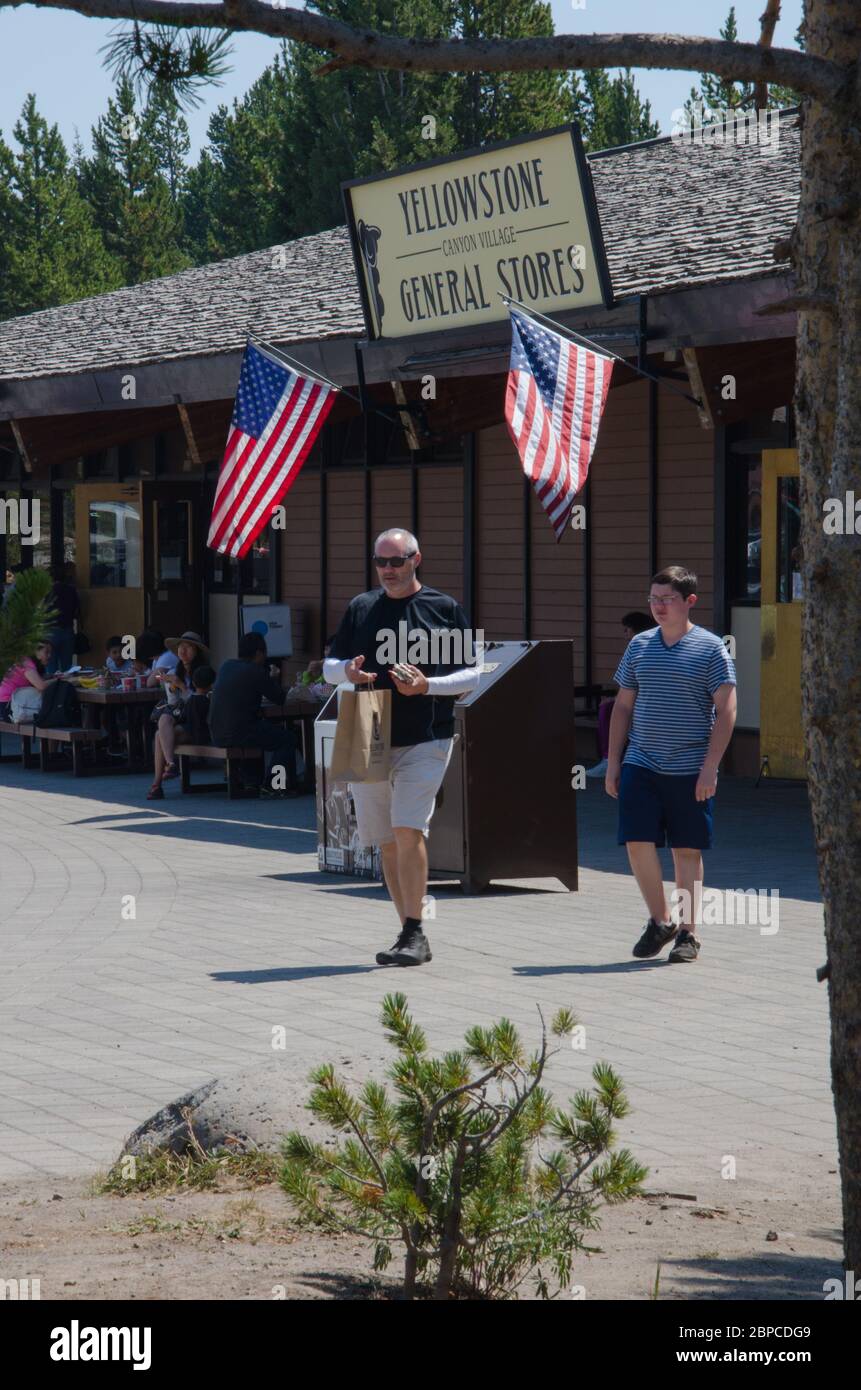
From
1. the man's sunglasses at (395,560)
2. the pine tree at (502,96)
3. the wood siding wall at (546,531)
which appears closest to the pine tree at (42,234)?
the pine tree at (502,96)

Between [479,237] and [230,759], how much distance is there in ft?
15.5

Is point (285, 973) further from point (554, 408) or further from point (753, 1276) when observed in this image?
point (554, 408)

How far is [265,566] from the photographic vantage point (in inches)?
844

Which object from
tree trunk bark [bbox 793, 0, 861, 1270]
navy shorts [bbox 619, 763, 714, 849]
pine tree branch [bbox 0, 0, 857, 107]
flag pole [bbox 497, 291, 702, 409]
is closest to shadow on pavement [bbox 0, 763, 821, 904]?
navy shorts [bbox 619, 763, 714, 849]

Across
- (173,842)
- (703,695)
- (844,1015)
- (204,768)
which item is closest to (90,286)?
(204,768)

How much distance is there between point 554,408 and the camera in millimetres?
12664

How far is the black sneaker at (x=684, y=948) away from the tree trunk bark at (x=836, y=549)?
455 cm

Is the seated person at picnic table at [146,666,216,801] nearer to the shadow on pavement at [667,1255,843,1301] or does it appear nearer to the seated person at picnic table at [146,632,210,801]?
the seated person at picnic table at [146,632,210,801]

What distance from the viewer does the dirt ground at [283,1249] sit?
4.17 meters

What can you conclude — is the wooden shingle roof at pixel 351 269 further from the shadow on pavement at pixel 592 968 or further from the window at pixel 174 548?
the shadow on pavement at pixel 592 968

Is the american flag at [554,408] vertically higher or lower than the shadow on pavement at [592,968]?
higher

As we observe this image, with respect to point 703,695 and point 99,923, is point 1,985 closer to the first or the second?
point 99,923

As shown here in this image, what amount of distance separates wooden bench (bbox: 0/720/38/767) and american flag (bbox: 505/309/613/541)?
6.37 metres

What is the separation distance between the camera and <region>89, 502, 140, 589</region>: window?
899 inches
